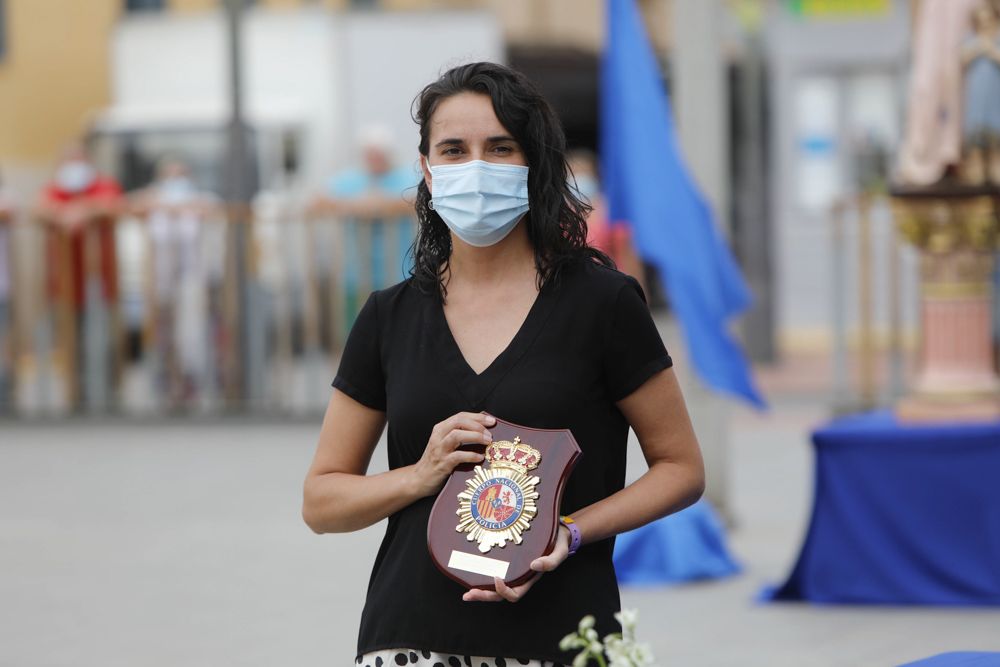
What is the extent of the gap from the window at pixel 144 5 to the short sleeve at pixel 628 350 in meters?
24.1

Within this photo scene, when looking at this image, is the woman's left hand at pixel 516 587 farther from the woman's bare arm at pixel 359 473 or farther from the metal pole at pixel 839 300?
the metal pole at pixel 839 300

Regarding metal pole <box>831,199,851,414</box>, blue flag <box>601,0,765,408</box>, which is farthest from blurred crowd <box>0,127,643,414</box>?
blue flag <box>601,0,765,408</box>

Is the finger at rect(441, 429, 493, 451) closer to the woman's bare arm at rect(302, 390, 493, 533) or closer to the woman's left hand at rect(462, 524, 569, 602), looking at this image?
the woman's bare arm at rect(302, 390, 493, 533)

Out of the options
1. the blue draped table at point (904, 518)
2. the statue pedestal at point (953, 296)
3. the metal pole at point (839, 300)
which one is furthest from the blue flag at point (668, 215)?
the metal pole at point (839, 300)

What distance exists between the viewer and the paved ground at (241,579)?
6273 mm

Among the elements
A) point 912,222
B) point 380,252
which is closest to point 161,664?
point 912,222

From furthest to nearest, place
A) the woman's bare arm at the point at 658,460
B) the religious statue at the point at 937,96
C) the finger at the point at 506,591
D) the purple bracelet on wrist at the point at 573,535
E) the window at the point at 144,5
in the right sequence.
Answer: the window at the point at 144,5
the religious statue at the point at 937,96
the woman's bare arm at the point at 658,460
the purple bracelet on wrist at the point at 573,535
the finger at the point at 506,591

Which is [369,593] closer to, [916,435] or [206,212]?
[916,435]

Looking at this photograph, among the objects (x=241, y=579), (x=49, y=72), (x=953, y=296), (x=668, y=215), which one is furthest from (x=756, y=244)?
(x=49, y=72)

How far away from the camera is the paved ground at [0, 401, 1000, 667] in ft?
20.6

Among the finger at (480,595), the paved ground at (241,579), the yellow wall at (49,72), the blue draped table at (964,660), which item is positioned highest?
the yellow wall at (49,72)

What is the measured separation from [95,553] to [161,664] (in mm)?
2326

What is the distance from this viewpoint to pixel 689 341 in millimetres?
7832

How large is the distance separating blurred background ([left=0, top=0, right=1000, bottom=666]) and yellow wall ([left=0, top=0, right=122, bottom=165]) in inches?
1.5
